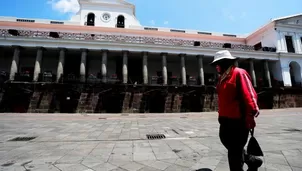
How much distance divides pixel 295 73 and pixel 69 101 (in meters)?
30.3

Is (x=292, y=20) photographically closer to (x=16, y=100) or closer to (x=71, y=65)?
(x=71, y=65)

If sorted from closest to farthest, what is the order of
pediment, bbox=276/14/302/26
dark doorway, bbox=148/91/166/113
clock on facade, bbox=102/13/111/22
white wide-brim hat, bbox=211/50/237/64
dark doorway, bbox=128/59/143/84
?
white wide-brim hat, bbox=211/50/237/64, dark doorway, bbox=148/91/166/113, dark doorway, bbox=128/59/143/84, pediment, bbox=276/14/302/26, clock on facade, bbox=102/13/111/22

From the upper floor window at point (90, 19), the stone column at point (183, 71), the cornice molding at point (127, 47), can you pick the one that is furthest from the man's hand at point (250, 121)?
the upper floor window at point (90, 19)

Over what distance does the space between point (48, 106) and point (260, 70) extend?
29.7 metres

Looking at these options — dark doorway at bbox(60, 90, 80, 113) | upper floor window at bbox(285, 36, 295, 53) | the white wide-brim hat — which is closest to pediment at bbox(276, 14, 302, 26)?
upper floor window at bbox(285, 36, 295, 53)

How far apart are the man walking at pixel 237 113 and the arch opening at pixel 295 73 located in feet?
93.0

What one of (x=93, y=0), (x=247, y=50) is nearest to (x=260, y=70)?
(x=247, y=50)

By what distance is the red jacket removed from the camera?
6.74ft

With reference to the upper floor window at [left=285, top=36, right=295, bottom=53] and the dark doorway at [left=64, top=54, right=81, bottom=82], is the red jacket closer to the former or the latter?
the dark doorway at [left=64, top=54, right=81, bottom=82]

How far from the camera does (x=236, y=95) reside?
220 cm

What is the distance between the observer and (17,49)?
1777cm

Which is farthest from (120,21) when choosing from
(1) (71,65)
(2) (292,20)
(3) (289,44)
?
(2) (292,20)

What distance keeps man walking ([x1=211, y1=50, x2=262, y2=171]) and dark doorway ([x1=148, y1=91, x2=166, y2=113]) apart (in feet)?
53.9

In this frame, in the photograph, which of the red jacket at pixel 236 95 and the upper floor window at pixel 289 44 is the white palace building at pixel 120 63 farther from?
the red jacket at pixel 236 95
